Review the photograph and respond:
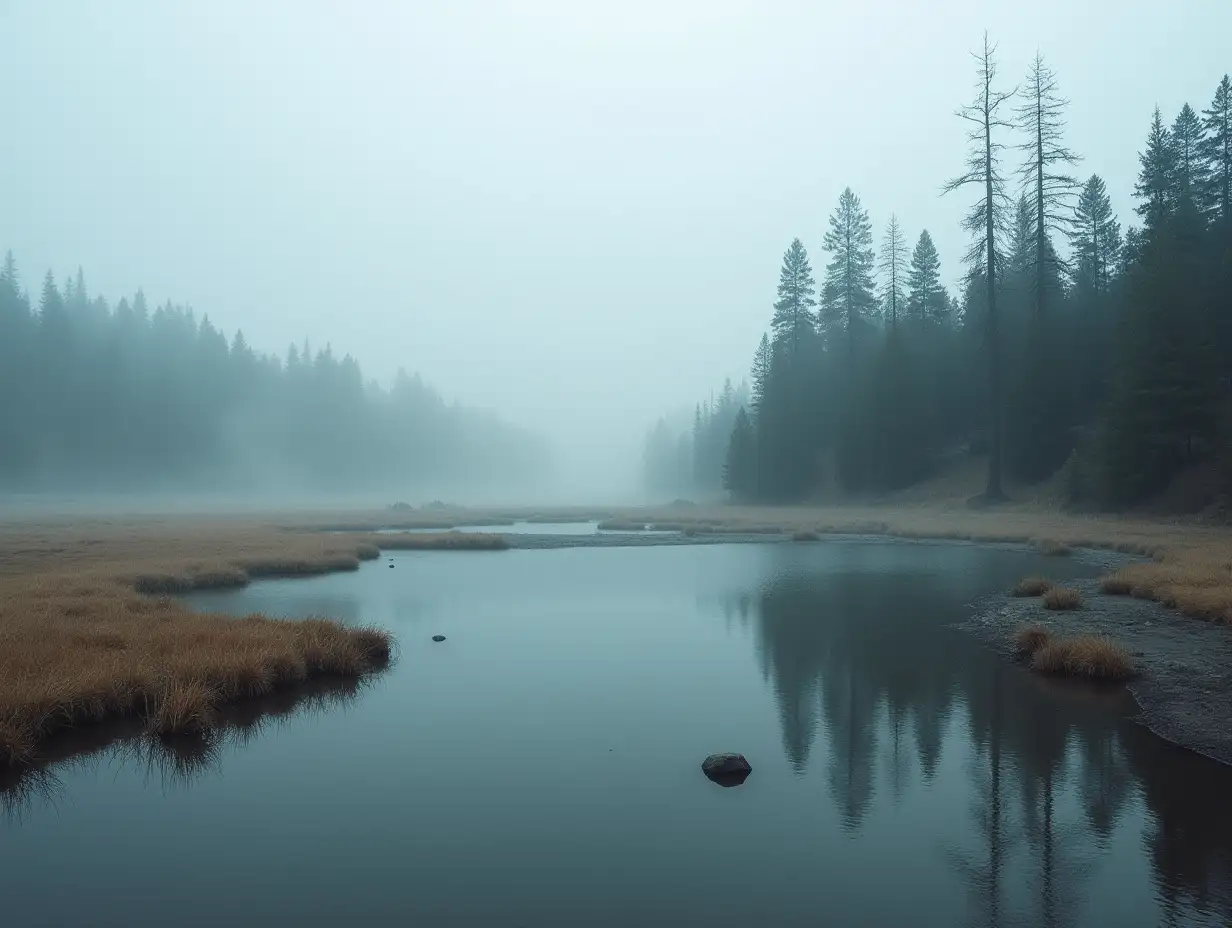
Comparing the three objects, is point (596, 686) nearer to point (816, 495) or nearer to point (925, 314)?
point (816, 495)

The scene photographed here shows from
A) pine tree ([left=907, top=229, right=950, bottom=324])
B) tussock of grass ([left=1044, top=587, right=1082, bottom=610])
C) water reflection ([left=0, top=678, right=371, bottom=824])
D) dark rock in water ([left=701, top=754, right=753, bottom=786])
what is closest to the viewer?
water reflection ([left=0, top=678, right=371, bottom=824])

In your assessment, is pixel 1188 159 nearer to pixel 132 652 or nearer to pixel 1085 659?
pixel 1085 659

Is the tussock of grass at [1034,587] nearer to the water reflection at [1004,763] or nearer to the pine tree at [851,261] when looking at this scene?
the water reflection at [1004,763]

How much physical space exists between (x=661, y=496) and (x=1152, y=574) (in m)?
124

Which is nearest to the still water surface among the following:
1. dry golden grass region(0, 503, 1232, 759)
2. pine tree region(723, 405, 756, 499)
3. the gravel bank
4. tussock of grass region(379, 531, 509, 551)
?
tussock of grass region(379, 531, 509, 551)

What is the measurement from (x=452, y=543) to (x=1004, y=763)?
34.6 metres

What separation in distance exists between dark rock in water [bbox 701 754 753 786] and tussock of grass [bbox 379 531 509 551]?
104 feet

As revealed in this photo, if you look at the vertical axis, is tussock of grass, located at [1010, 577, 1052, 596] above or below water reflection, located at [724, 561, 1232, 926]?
above

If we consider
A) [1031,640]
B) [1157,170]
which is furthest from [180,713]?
[1157,170]

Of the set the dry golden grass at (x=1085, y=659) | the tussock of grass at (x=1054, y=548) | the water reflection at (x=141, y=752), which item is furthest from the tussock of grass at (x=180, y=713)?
the tussock of grass at (x=1054, y=548)

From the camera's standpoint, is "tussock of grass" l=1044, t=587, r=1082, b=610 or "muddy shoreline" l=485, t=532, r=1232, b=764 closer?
"muddy shoreline" l=485, t=532, r=1232, b=764

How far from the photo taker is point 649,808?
9.11 metres

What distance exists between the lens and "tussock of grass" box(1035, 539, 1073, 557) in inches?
1265

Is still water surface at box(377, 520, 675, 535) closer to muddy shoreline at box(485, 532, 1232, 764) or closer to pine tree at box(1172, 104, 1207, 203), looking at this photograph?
muddy shoreline at box(485, 532, 1232, 764)
